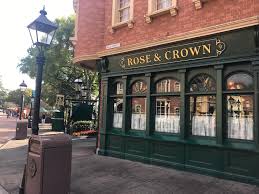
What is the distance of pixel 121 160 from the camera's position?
995 centimetres


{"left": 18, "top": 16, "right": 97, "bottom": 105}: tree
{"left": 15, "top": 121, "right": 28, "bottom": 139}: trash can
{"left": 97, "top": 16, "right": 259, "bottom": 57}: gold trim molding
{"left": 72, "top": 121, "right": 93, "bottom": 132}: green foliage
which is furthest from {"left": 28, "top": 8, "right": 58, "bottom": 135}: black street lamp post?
{"left": 18, "top": 16, "right": 97, "bottom": 105}: tree

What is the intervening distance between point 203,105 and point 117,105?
12.1ft

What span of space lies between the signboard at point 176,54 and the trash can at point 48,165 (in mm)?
4419

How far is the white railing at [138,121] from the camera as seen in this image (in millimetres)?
9906

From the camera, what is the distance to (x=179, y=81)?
885 cm

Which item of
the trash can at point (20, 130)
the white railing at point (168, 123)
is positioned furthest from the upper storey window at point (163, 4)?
the trash can at point (20, 130)

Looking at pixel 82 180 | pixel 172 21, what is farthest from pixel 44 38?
pixel 172 21

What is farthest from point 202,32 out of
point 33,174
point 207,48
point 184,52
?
point 33,174

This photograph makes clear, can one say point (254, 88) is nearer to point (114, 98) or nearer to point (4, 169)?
point (114, 98)

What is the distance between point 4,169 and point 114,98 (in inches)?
174

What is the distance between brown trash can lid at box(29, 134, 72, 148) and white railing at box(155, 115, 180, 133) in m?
4.06

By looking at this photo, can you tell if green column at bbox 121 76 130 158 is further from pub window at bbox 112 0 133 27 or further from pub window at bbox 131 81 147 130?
pub window at bbox 112 0 133 27

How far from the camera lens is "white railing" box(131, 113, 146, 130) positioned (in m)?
9.91

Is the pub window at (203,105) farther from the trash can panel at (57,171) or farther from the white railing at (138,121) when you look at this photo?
the trash can panel at (57,171)
